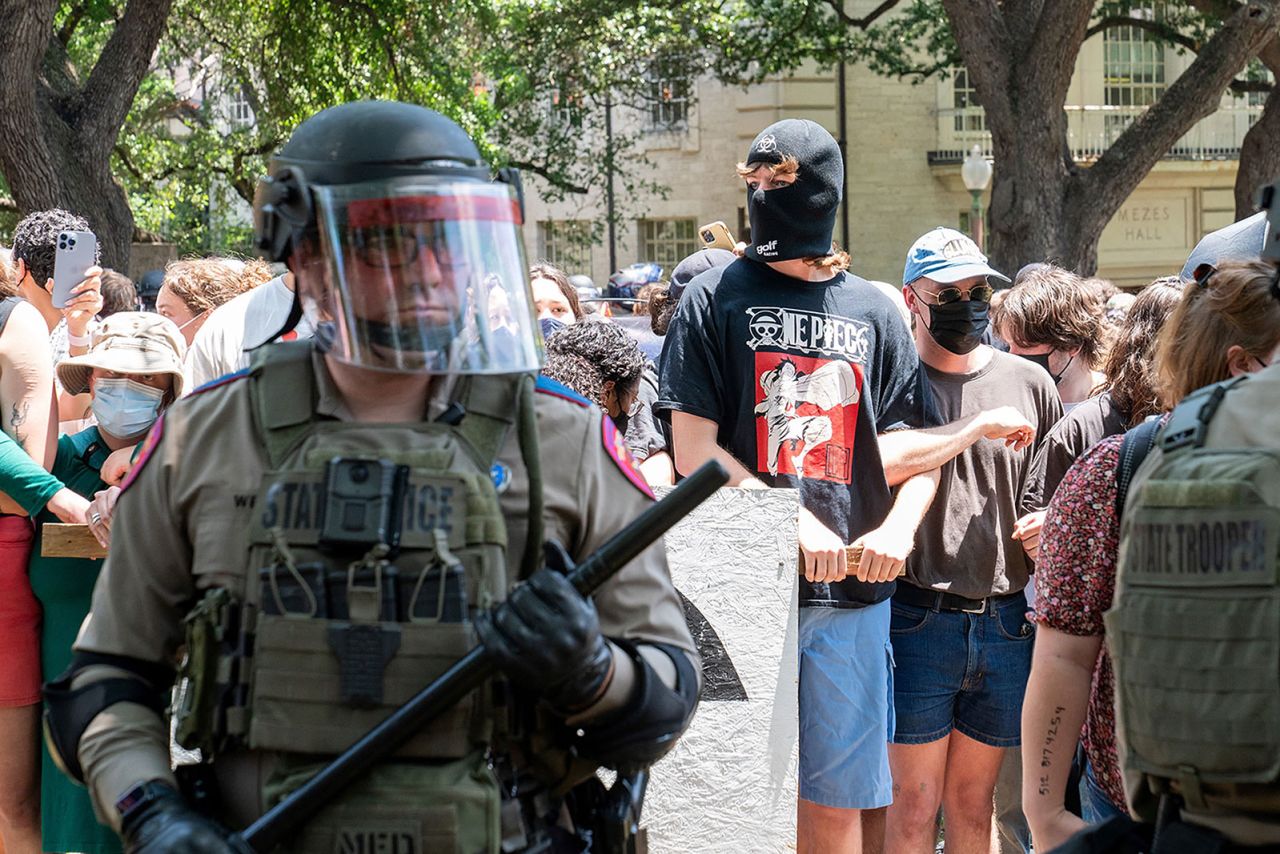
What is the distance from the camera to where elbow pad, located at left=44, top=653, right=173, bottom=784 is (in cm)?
215

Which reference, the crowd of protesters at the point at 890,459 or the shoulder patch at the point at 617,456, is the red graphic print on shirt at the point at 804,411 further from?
the shoulder patch at the point at 617,456

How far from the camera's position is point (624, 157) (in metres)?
28.2

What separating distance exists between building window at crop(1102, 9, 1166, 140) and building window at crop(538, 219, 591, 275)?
35.9 feet

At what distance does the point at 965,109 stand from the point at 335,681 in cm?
2821

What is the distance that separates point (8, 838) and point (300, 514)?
2.96 m

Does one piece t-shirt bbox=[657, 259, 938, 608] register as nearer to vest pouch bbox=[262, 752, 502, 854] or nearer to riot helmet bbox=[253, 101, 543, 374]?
riot helmet bbox=[253, 101, 543, 374]

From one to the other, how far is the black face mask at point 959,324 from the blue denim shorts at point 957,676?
2.59 feet

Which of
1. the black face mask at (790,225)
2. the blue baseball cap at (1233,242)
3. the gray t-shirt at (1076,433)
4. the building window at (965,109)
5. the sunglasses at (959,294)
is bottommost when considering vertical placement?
the gray t-shirt at (1076,433)

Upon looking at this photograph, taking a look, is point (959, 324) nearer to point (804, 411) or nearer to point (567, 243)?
point (804, 411)

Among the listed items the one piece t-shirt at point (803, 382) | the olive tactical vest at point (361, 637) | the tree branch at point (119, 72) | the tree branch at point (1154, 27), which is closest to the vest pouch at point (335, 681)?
the olive tactical vest at point (361, 637)

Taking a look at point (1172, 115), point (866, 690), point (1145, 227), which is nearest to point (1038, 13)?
point (1172, 115)

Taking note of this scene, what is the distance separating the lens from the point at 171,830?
1.96 m

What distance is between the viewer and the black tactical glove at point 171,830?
76.5 inches

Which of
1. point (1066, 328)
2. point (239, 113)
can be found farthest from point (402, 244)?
point (239, 113)
